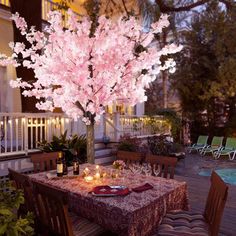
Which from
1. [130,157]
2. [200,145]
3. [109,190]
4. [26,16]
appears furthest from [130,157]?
[200,145]

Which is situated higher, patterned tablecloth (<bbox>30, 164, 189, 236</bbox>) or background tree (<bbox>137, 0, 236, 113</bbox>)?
background tree (<bbox>137, 0, 236, 113</bbox>)

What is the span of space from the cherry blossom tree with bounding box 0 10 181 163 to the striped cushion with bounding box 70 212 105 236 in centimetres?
189

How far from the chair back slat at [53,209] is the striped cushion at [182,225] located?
1.01 m

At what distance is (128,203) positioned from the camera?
2814mm

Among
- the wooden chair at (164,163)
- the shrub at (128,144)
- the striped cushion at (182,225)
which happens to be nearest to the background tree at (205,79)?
the shrub at (128,144)

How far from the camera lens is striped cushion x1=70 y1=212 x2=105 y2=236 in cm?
301

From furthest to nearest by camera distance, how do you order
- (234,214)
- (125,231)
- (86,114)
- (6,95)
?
(6,95) → (234,214) → (86,114) → (125,231)

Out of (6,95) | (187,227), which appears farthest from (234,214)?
(6,95)

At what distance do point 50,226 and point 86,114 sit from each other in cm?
227

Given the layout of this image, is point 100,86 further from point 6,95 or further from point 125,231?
point 6,95

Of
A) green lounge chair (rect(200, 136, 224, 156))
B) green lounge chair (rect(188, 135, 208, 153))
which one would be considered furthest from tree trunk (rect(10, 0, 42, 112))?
green lounge chair (rect(188, 135, 208, 153))

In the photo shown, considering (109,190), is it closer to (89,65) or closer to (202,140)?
(89,65)

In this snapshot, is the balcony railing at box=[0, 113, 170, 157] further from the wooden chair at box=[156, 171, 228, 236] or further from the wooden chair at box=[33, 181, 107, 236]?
the wooden chair at box=[156, 171, 228, 236]

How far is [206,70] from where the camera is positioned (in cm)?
1516
